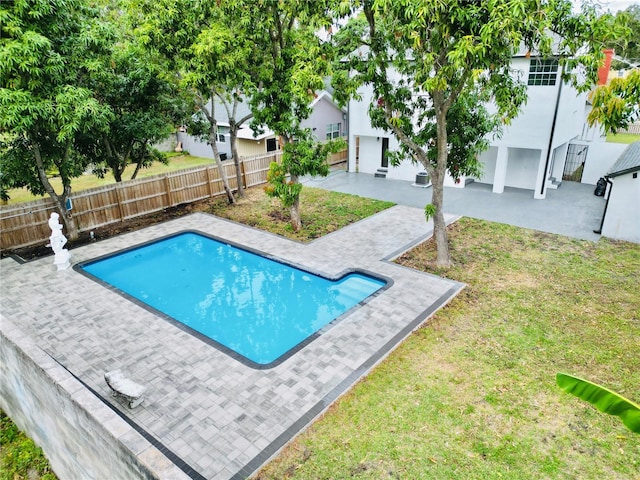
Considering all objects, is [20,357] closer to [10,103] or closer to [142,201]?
[10,103]

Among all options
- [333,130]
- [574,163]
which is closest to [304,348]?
[574,163]

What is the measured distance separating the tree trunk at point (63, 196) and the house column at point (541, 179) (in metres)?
18.8

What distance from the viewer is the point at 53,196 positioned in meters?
14.5

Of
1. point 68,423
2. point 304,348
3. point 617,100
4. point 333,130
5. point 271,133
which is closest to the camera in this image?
point 68,423

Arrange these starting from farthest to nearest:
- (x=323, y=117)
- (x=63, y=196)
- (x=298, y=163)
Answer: (x=323, y=117)
(x=63, y=196)
(x=298, y=163)

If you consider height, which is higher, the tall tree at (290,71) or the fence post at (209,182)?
the tall tree at (290,71)

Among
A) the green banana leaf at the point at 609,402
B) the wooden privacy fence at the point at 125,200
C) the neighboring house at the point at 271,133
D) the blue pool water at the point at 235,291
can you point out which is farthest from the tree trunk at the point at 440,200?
the neighboring house at the point at 271,133

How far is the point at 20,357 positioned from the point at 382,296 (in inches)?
305

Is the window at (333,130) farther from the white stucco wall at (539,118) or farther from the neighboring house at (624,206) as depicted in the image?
the neighboring house at (624,206)

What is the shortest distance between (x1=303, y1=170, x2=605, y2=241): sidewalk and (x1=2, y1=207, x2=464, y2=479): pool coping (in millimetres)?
1936

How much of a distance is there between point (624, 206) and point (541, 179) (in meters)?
4.70

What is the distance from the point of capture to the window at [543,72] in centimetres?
1703

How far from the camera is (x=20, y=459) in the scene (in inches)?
295

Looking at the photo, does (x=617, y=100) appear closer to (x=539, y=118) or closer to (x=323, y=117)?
(x=539, y=118)
